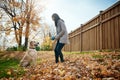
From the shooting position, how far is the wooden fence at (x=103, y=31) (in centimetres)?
830

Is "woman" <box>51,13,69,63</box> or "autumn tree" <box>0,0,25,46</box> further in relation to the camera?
"autumn tree" <box>0,0,25,46</box>

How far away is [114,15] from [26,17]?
1408 cm

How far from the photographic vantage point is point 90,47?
1170 cm

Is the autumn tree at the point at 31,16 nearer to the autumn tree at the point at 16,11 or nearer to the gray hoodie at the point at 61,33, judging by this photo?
the autumn tree at the point at 16,11

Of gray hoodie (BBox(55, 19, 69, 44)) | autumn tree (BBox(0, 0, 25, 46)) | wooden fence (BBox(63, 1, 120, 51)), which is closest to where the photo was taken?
gray hoodie (BBox(55, 19, 69, 44))

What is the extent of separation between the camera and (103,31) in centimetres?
971

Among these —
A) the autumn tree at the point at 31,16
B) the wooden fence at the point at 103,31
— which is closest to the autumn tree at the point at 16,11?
the autumn tree at the point at 31,16

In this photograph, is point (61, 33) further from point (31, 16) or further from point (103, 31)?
point (31, 16)

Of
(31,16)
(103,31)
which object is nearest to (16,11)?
(31,16)

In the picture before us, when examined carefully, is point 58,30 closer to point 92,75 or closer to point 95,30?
point 92,75

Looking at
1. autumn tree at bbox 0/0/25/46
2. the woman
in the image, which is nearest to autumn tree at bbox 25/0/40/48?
autumn tree at bbox 0/0/25/46

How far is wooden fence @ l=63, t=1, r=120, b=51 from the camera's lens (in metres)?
8.30

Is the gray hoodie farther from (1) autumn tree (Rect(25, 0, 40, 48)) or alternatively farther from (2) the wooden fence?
(1) autumn tree (Rect(25, 0, 40, 48))

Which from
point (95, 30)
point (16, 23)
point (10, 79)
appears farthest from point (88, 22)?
point (16, 23)
